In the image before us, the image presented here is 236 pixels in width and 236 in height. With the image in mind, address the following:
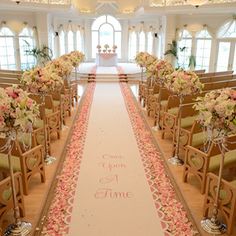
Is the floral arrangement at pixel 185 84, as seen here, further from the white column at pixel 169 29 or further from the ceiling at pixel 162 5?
the white column at pixel 169 29

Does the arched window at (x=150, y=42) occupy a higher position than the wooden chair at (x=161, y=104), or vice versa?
the arched window at (x=150, y=42)

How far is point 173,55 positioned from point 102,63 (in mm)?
5188

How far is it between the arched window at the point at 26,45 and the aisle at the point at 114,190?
1002 cm

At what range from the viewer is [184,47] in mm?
15938

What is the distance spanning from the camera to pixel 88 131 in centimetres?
706

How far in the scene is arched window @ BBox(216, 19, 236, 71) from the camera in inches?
539

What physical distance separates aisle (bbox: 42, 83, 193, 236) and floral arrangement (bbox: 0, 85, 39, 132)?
57.2 inches

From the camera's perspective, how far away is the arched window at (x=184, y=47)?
15852 millimetres

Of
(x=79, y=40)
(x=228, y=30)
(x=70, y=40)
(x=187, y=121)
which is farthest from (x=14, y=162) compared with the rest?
(x=79, y=40)

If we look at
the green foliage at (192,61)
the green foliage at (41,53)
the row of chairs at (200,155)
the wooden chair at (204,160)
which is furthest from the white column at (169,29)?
the wooden chair at (204,160)

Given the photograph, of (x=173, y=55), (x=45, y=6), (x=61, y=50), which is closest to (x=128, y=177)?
(x=45, y=6)

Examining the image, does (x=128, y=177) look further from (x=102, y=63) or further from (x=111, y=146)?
(x=102, y=63)

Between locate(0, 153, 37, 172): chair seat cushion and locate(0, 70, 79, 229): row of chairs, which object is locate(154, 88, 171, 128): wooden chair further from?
locate(0, 153, 37, 172): chair seat cushion

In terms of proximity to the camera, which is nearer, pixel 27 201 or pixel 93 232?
pixel 93 232
